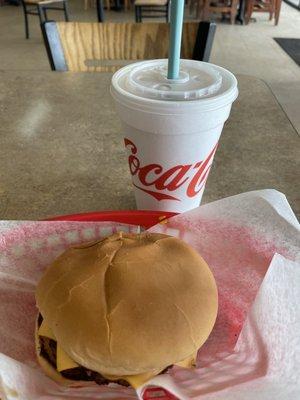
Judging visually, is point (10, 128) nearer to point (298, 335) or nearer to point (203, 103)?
point (203, 103)

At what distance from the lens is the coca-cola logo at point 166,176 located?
65 centimetres

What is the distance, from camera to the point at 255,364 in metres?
0.49

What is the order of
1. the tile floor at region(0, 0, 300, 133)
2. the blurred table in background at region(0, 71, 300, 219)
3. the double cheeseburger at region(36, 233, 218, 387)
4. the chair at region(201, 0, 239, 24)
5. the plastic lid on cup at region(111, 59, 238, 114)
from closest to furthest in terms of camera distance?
the double cheeseburger at region(36, 233, 218, 387) → the plastic lid on cup at region(111, 59, 238, 114) → the blurred table in background at region(0, 71, 300, 219) → the tile floor at region(0, 0, 300, 133) → the chair at region(201, 0, 239, 24)

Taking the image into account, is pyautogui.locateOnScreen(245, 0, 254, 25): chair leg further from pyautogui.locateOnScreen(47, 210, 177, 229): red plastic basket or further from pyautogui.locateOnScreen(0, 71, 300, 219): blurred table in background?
pyautogui.locateOnScreen(47, 210, 177, 229): red plastic basket

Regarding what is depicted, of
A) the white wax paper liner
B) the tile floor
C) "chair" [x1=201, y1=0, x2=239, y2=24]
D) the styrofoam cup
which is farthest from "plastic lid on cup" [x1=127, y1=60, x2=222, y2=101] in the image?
"chair" [x1=201, y1=0, x2=239, y2=24]

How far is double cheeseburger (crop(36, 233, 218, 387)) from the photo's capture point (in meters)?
0.46

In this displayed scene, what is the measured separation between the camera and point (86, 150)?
98cm

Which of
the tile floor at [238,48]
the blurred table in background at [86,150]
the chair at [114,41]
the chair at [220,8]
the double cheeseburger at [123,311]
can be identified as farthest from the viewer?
the chair at [220,8]

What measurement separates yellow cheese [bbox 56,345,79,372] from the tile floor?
2.00 metres

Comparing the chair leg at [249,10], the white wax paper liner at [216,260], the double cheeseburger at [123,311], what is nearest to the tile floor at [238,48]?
the chair leg at [249,10]

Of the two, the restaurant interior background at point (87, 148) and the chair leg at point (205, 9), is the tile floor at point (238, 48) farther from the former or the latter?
the restaurant interior background at point (87, 148)

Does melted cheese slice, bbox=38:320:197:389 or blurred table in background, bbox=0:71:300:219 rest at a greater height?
melted cheese slice, bbox=38:320:197:389

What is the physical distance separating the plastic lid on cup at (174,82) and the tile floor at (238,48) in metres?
1.63

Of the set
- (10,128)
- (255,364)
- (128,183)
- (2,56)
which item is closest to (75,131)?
(10,128)
